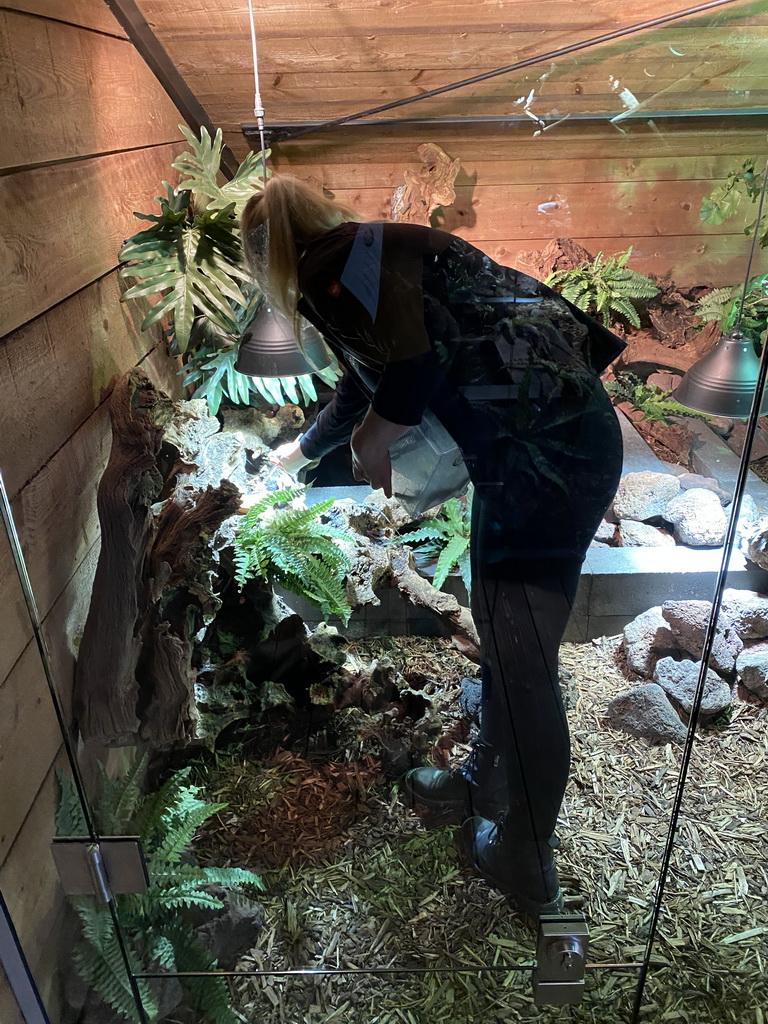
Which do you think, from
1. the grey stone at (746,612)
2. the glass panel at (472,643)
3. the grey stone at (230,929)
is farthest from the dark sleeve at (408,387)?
the grey stone at (230,929)

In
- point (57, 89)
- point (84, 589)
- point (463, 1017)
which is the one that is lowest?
point (463, 1017)

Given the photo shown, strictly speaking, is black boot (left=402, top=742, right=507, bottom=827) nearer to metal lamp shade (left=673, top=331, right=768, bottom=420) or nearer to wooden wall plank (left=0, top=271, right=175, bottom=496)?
metal lamp shade (left=673, top=331, right=768, bottom=420)

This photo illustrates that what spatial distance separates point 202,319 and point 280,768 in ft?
2.91

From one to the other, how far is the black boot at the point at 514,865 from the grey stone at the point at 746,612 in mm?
529

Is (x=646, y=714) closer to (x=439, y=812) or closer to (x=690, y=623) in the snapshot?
(x=690, y=623)

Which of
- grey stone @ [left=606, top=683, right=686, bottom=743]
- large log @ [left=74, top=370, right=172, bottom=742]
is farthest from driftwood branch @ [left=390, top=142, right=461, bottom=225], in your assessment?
grey stone @ [left=606, top=683, right=686, bottom=743]

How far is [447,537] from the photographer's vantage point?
3.54 ft

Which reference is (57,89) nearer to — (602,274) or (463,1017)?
(602,274)

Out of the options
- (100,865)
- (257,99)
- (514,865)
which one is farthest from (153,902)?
(257,99)

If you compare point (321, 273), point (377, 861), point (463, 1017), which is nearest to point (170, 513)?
point (321, 273)

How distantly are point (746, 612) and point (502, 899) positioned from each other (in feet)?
2.25

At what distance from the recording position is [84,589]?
126 centimetres

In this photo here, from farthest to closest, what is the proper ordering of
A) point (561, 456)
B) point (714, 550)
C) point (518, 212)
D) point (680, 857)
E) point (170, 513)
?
point (170, 513), point (680, 857), point (714, 550), point (561, 456), point (518, 212)

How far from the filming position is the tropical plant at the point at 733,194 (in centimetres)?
80
